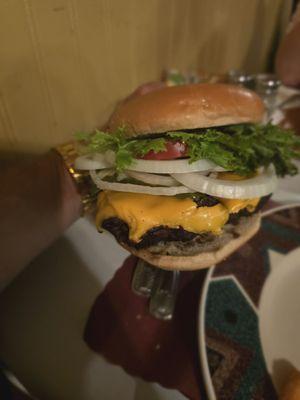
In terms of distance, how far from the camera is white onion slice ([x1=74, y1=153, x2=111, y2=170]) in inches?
31.3

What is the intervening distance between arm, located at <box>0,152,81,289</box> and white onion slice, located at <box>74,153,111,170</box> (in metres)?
0.12

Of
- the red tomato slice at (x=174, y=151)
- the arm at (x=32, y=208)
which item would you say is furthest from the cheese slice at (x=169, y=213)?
the arm at (x=32, y=208)

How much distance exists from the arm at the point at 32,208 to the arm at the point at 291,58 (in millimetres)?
1665

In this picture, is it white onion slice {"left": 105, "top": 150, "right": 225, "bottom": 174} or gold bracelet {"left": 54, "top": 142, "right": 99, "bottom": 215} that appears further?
gold bracelet {"left": 54, "top": 142, "right": 99, "bottom": 215}

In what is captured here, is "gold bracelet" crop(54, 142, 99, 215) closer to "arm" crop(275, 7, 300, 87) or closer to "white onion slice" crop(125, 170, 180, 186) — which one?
"white onion slice" crop(125, 170, 180, 186)

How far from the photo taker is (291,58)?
5.83ft

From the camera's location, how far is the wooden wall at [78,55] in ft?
2.91

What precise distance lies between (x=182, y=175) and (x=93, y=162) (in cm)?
27

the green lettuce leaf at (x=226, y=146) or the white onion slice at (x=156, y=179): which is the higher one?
the green lettuce leaf at (x=226, y=146)

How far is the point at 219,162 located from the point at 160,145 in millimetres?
155

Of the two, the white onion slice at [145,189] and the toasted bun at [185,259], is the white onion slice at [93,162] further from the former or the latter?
the toasted bun at [185,259]

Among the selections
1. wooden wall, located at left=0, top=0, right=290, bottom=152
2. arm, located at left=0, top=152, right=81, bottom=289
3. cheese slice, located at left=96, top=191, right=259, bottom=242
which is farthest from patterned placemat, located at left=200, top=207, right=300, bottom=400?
wooden wall, located at left=0, top=0, right=290, bottom=152

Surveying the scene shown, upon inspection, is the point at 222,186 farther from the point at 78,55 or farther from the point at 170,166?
the point at 78,55

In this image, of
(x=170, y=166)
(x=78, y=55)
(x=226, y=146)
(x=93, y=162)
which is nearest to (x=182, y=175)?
(x=170, y=166)
